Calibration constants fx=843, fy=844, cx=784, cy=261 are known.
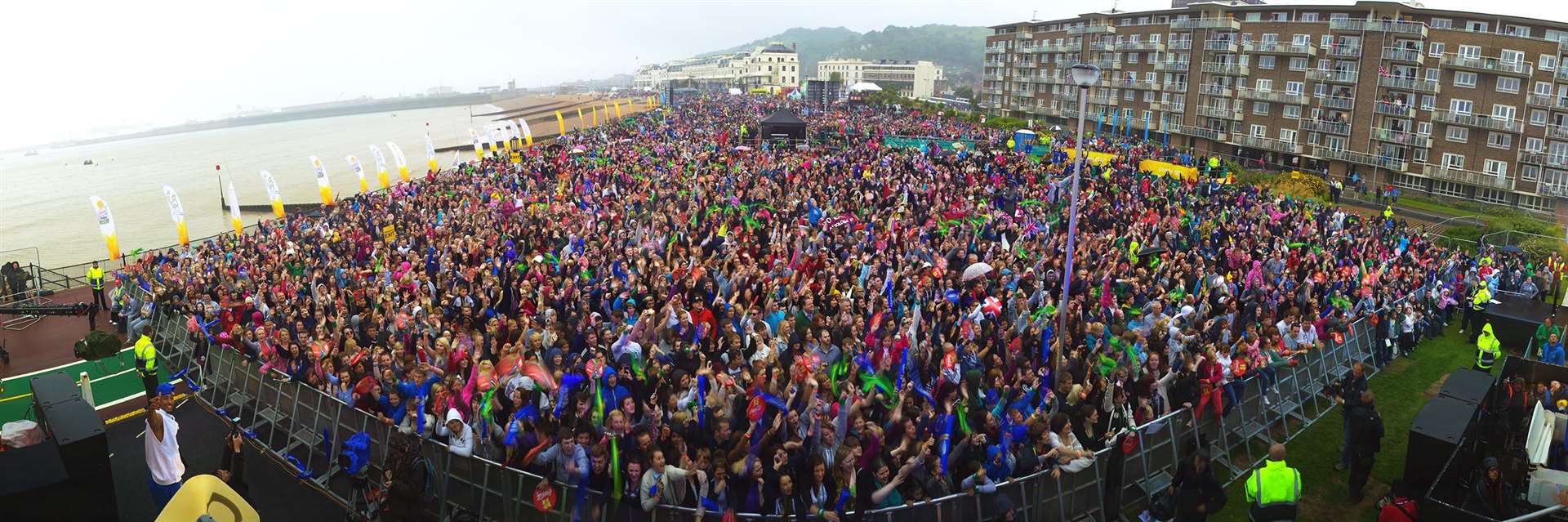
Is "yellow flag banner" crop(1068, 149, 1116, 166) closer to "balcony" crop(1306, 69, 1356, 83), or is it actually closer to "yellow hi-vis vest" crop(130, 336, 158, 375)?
"balcony" crop(1306, 69, 1356, 83)

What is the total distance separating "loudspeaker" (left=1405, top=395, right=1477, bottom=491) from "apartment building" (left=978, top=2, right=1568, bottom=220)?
39641 millimetres

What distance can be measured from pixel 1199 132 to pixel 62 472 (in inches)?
2468

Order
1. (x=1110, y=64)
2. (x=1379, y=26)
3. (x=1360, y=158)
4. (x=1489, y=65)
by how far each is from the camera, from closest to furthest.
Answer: (x=1489, y=65)
(x=1379, y=26)
(x=1360, y=158)
(x=1110, y=64)

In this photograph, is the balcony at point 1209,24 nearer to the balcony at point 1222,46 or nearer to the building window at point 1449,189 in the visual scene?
the balcony at point 1222,46

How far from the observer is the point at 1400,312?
45.0 feet

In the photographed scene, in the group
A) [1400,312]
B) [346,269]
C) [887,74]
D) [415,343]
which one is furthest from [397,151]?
[887,74]

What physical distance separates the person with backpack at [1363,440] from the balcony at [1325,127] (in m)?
47.2

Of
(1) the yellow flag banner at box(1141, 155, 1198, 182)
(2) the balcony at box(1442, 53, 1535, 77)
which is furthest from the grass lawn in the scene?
(2) the balcony at box(1442, 53, 1535, 77)

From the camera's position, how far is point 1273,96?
169ft

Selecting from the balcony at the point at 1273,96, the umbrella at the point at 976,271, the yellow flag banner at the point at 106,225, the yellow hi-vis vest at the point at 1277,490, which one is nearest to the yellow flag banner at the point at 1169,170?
the umbrella at the point at 976,271

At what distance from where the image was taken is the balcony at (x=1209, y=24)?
54.5 m

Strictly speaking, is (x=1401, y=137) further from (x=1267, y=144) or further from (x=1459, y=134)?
(x=1267, y=144)

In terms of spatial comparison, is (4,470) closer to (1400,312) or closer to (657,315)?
(657,315)

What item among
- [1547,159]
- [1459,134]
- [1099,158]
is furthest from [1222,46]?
[1099,158]
